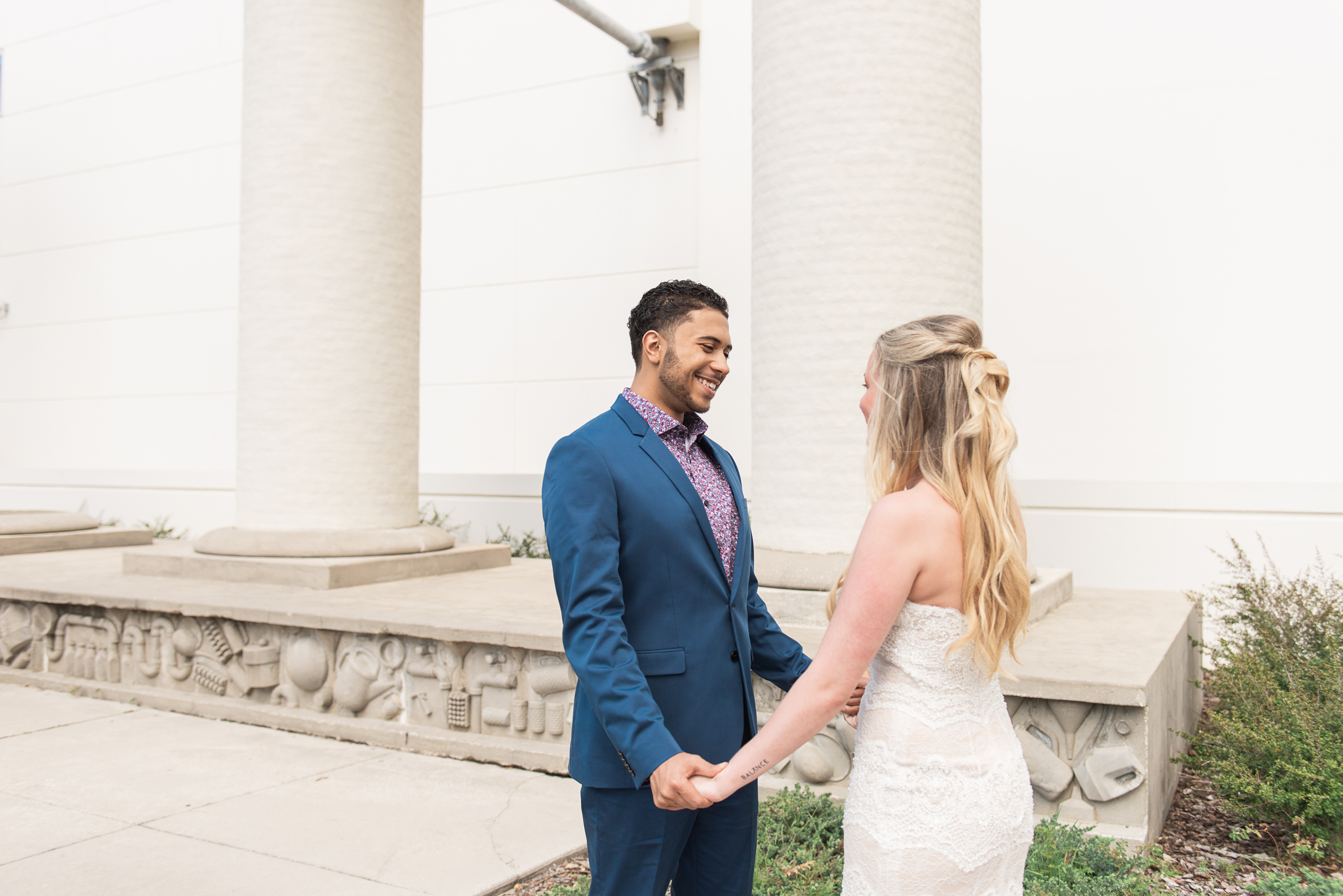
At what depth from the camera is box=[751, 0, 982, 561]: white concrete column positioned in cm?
528

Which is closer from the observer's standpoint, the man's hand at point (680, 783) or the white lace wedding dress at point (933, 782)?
the white lace wedding dress at point (933, 782)

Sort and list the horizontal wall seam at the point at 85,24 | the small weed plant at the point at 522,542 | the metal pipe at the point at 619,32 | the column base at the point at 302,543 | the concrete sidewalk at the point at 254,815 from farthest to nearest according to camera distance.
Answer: the horizontal wall seam at the point at 85,24, the small weed plant at the point at 522,542, the metal pipe at the point at 619,32, the column base at the point at 302,543, the concrete sidewalk at the point at 254,815

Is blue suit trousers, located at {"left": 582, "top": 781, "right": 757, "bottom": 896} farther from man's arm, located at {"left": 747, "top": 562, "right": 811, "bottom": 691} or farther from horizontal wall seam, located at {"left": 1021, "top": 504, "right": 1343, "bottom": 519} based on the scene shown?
horizontal wall seam, located at {"left": 1021, "top": 504, "right": 1343, "bottom": 519}

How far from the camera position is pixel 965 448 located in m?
1.94

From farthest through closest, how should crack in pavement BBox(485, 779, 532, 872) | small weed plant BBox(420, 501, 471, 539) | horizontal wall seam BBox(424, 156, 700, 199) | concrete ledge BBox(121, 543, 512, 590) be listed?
small weed plant BBox(420, 501, 471, 539) → horizontal wall seam BBox(424, 156, 700, 199) → concrete ledge BBox(121, 543, 512, 590) → crack in pavement BBox(485, 779, 532, 872)

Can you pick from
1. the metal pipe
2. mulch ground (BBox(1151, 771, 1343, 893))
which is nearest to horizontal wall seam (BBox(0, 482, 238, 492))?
the metal pipe

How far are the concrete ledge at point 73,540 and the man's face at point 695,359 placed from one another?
9766mm

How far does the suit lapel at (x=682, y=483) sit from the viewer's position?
2.39 metres

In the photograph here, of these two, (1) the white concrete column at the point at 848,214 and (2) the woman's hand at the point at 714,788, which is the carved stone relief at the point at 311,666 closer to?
(1) the white concrete column at the point at 848,214

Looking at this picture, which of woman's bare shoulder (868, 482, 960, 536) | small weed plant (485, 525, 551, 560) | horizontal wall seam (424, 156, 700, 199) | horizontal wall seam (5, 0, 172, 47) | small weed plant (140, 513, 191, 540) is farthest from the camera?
horizontal wall seam (5, 0, 172, 47)

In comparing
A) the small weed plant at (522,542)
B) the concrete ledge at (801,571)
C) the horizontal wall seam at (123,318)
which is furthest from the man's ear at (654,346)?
the horizontal wall seam at (123,318)

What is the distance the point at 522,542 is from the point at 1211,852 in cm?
817

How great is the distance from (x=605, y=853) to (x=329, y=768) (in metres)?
3.30

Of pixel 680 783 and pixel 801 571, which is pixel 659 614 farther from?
pixel 801 571
